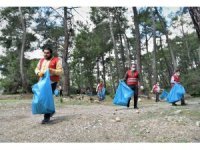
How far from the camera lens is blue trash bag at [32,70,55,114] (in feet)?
22.3

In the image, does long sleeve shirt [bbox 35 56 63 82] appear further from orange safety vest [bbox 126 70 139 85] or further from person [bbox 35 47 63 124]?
orange safety vest [bbox 126 70 139 85]

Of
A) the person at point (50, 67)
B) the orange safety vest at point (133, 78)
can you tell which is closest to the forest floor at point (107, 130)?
the person at point (50, 67)

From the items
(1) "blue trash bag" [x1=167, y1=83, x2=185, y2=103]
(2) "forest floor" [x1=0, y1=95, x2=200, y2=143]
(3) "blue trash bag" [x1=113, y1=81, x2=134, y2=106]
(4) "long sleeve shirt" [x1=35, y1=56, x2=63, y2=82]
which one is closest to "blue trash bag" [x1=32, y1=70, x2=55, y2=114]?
(4) "long sleeve shirt" [x1=35, y1=56, x2=63, y2=82]

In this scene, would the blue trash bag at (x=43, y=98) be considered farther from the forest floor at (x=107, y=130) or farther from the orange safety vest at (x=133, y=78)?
the orange safety vest at (x=133, y=78)

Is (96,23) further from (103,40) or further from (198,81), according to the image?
(198,81)

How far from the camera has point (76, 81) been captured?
160 ft

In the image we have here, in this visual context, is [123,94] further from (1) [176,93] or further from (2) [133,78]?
(1) [176,93]

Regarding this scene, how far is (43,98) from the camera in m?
6.81

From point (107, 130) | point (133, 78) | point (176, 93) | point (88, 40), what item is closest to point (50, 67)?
point (107, 130)

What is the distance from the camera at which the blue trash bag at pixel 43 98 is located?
6.81 meters

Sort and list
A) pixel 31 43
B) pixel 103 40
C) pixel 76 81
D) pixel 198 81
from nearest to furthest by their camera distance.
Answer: pixel 198 81 → pixel 31 43 → pixel 103 40 → pixel 76 81

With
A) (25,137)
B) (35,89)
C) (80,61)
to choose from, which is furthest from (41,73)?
(80,61)

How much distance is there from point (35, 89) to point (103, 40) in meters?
30.2

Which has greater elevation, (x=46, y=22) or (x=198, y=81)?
(x=46, y=22)
